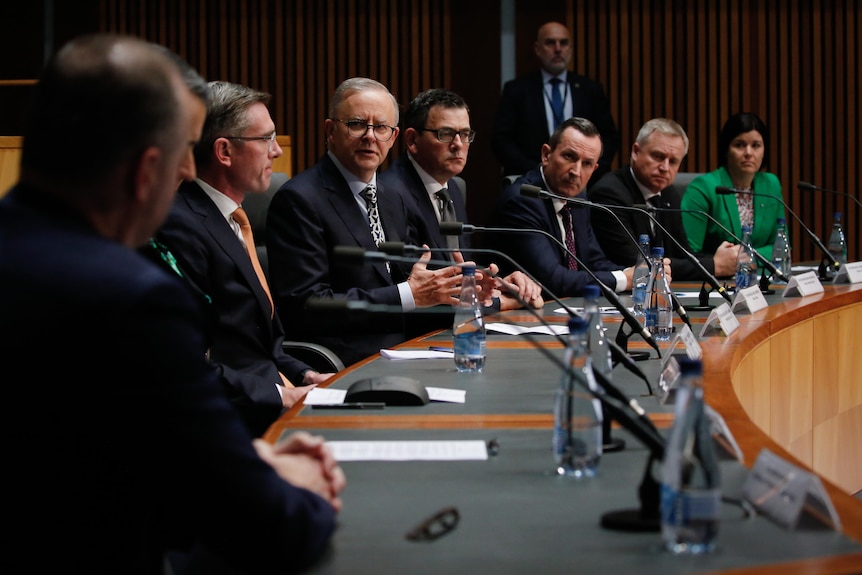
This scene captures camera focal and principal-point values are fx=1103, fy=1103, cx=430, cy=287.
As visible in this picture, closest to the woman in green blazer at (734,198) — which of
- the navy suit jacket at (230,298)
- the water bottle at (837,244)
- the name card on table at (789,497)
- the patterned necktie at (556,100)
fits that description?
the water bottle at (837,244)

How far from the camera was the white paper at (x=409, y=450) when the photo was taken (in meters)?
1.68

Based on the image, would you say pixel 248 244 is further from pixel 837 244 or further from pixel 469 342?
pixel 837 244

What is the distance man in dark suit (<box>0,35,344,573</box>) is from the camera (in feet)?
3.70

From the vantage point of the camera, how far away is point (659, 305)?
3186 millimetres

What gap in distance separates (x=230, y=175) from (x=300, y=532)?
1970 millimetres

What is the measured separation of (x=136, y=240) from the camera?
1.26 m

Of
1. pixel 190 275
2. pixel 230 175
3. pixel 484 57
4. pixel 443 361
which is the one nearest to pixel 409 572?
pixel 443 361

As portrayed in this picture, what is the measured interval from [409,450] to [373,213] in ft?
6.74

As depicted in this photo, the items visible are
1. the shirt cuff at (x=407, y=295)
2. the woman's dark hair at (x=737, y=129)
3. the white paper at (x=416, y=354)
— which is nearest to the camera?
the white paper at (x=416, y=354)

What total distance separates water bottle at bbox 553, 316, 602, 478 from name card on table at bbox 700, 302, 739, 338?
141 cm

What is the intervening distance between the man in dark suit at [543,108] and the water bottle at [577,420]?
5.21m

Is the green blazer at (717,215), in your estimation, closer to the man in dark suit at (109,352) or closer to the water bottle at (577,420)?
the water bottle at (577,420)

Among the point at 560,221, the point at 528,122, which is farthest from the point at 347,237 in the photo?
the point at 528,122

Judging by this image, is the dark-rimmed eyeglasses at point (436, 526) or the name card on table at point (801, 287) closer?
the dark-rimmed eyeglasses at point (436, 526)
